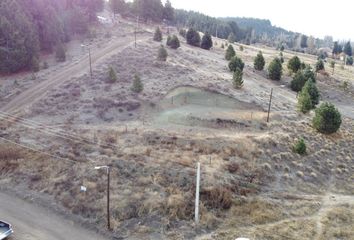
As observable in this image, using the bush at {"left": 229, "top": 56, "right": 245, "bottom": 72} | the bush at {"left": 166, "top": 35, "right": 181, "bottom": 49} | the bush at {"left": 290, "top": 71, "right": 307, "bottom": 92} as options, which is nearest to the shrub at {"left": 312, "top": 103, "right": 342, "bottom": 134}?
the bush at {"left": 290, "top": 71, "right": 307, "bottom": 92}

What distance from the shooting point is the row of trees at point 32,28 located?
199 feet

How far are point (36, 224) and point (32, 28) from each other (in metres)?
45.2

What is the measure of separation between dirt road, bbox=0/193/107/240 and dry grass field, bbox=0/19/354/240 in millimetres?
1252

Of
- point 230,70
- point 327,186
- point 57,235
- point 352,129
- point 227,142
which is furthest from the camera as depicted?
point 230,70

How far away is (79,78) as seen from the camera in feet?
192

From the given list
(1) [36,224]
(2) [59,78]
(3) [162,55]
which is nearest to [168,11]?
(3) [162,55]

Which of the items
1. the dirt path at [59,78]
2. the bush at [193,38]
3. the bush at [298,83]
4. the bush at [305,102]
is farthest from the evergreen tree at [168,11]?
the bush at [305,102]

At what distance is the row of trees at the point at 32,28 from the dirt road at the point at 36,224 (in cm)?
3568

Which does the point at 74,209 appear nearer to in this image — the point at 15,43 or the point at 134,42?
the point at 15,43

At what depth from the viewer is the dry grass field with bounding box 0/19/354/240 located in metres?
29.8

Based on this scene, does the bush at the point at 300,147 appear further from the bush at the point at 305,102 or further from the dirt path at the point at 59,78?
the dirt path at the point at 59,78

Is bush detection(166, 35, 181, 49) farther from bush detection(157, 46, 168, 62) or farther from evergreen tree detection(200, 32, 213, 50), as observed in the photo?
bush detection(157, 46, 168, 62)

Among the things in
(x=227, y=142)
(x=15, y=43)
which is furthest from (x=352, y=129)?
(x=15, y=43)

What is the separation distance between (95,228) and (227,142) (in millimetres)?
17716
